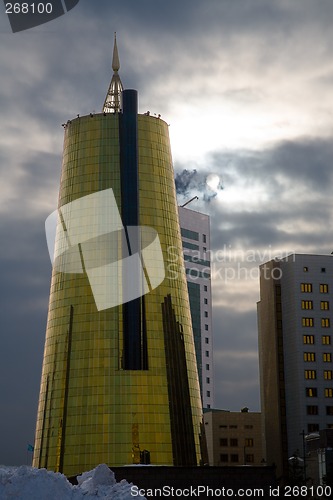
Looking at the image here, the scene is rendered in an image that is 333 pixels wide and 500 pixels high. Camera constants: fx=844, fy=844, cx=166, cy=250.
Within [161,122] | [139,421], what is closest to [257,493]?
[139,421]

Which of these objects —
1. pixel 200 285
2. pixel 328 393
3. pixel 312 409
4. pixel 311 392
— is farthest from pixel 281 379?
Result: pixel 200 285

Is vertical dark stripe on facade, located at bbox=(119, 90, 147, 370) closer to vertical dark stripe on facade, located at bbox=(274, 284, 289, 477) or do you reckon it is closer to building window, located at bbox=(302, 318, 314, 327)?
vertical dark stripe on facade, located at bbox=(274, 284, 289, 477)

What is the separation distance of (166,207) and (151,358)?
1562 centimetres

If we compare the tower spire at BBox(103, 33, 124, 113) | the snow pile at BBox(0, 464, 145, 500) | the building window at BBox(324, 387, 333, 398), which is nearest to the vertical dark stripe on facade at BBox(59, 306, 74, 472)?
the tower spire at BBox(103, 33, 124, 113)

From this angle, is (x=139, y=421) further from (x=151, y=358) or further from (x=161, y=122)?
(x=161, y=122)

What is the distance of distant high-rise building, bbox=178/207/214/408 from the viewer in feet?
513

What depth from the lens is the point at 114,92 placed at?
303 ft

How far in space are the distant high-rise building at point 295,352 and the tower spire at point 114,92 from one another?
3455 centimetres

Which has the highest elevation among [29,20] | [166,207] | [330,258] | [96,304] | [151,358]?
[330,258]

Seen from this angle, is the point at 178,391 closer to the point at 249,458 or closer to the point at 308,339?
the point at 308,339

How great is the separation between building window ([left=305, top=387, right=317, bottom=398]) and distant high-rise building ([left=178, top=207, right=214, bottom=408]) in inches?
1883

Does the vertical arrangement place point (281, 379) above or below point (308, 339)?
below

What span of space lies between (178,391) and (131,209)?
18.2m

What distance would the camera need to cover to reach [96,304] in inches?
3137
